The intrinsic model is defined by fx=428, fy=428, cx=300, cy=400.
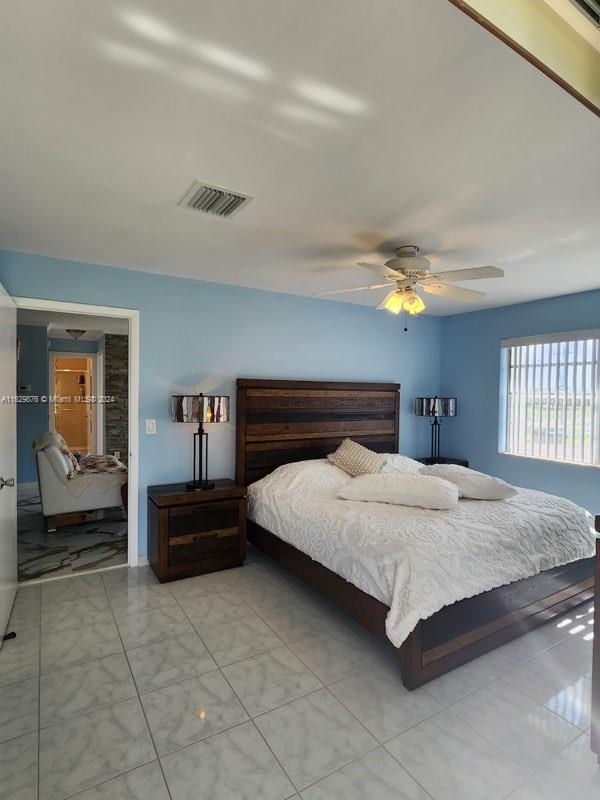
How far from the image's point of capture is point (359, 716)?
6.67ft

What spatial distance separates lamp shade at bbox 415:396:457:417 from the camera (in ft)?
17.0

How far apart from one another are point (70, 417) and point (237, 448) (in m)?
3.40

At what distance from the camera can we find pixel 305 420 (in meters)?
4.45

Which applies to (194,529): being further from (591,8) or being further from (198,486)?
(591,8)

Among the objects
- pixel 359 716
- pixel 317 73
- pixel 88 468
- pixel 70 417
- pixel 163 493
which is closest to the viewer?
pixel 317 73

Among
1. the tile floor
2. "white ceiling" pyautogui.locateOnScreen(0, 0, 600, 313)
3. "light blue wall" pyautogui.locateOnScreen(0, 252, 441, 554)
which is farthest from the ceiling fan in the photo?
the tile floor

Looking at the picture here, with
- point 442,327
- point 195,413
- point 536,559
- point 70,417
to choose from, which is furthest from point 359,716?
point 70,417

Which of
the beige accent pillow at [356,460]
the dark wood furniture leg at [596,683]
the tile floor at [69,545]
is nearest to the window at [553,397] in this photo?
the beige accent pillow at [356,460]

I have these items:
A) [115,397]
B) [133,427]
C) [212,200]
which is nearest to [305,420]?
[133,427]

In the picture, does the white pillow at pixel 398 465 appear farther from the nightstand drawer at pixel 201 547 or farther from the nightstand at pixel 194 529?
the nightstand drawer at pixel 201 547

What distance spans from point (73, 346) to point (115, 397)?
119 cm

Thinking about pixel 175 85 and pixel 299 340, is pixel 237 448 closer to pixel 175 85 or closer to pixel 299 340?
pixel 299 340

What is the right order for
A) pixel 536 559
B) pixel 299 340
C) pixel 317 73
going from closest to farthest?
1. pixel 317 73
2. pixel 536 559
3. pixel 299 340

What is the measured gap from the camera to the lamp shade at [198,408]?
11.7 feet
